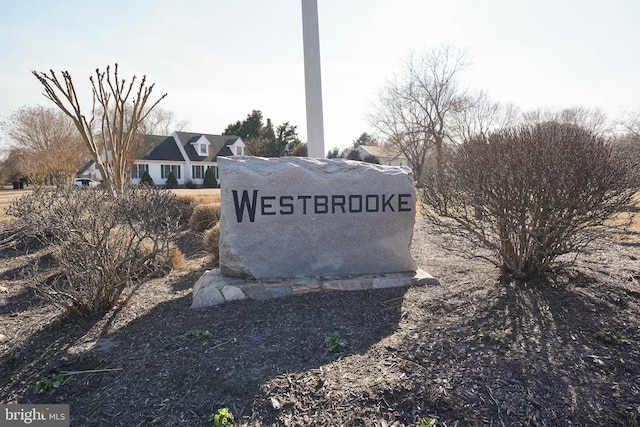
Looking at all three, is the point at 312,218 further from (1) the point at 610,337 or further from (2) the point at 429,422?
(1) the point at 610,337

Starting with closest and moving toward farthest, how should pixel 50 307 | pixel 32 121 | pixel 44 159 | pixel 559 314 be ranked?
pixel 559 314
pixel 50 307
pixel 44 159
pixel 32 121

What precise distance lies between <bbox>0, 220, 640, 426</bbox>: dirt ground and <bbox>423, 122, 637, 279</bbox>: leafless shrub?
48 cm

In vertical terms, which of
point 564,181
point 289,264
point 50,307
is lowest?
point 50,307

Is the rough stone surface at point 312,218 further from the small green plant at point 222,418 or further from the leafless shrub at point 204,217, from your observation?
the leafless shrub at point 204,217

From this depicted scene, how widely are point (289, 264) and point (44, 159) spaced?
17576 millimetres

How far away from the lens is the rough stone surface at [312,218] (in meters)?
4.46

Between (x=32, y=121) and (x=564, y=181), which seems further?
(x=32, y=121)

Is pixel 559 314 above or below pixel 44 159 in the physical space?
below

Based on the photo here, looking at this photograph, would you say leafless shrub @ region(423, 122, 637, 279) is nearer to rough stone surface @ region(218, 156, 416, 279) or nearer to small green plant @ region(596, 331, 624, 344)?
rough stone surface @ region(218, 156, 416, 279)

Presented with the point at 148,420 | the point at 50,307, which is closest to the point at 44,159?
the point at 50,307

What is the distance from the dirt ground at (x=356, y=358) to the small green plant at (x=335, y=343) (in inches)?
2.5

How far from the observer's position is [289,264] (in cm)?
457

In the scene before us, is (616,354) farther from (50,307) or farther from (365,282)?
(50,307)

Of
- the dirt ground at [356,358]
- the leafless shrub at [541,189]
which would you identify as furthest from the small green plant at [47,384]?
the leafless shrub at [541,189]
